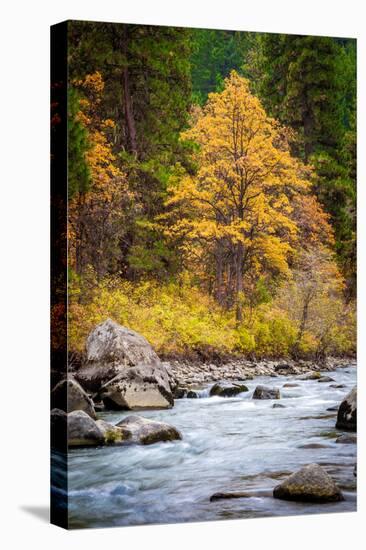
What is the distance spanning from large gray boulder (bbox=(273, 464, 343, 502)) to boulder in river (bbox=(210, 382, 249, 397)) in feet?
3.83

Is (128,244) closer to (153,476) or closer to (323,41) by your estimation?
(153,476)

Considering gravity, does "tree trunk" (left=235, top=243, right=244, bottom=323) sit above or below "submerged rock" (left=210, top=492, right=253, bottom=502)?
above

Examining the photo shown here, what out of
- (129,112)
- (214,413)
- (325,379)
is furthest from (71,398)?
(325,379)

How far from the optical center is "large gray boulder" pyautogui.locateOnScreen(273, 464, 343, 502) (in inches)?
496

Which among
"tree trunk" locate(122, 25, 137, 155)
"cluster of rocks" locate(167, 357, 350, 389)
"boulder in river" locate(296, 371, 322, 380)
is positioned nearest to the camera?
"tree trunk" locate(122, 25, 137, 155)

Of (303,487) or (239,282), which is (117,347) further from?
(303,487)

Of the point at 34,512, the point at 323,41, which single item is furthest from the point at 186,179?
the point at 34,512

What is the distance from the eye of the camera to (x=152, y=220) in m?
12.9

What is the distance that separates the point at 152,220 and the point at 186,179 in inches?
28.4

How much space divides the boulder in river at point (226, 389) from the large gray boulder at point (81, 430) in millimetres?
1715

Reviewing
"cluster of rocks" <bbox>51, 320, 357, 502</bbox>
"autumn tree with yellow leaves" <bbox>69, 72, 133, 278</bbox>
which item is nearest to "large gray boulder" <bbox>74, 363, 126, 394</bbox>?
"cluster of rocks" <bbox>51, 320, 357, 502</bbox>

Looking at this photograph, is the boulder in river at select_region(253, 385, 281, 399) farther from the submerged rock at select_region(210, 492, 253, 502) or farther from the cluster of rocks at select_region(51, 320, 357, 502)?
the submerged rock at select_region(210, 492, 253, 502)

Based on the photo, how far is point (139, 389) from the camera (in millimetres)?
12672

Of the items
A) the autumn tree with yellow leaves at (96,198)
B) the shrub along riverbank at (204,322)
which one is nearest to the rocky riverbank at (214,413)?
the shrub along riverbank at (204,322)
